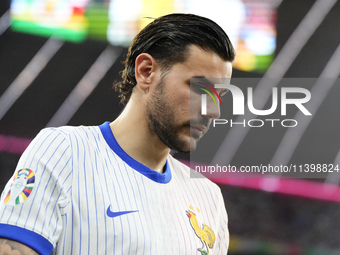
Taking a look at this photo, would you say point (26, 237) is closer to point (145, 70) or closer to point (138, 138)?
point (138, 138)

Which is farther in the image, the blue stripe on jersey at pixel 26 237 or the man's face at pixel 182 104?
the man's face at pixel 182 104

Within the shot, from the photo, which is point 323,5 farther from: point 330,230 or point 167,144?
point 167,144

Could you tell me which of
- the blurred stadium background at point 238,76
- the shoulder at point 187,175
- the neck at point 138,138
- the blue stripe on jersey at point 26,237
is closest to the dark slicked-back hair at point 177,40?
the neck at point 138,138

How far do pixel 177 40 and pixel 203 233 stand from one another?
459mm

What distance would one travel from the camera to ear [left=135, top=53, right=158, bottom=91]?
2.79ft

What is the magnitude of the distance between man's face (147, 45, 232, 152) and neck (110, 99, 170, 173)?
2 centimetres

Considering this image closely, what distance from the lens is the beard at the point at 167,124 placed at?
81cm

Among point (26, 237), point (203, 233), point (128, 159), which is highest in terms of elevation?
point (128, 159)

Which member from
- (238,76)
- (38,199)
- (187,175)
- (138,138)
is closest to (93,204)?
(38,199)

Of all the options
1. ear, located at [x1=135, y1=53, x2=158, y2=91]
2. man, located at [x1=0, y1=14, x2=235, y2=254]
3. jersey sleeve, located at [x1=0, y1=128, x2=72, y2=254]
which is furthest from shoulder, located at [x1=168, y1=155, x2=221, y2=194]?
jersey sleeve, located at [x1=0, y1=128, x2=72, y2=254]

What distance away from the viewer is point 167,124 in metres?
0.81

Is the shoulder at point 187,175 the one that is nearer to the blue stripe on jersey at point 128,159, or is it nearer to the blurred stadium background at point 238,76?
the blue stripe on jersey at point 128,159

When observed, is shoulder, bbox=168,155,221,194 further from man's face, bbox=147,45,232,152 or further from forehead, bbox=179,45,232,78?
forehead, bbox=179,45,232,78

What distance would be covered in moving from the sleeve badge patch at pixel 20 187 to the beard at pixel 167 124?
0.30 meters
